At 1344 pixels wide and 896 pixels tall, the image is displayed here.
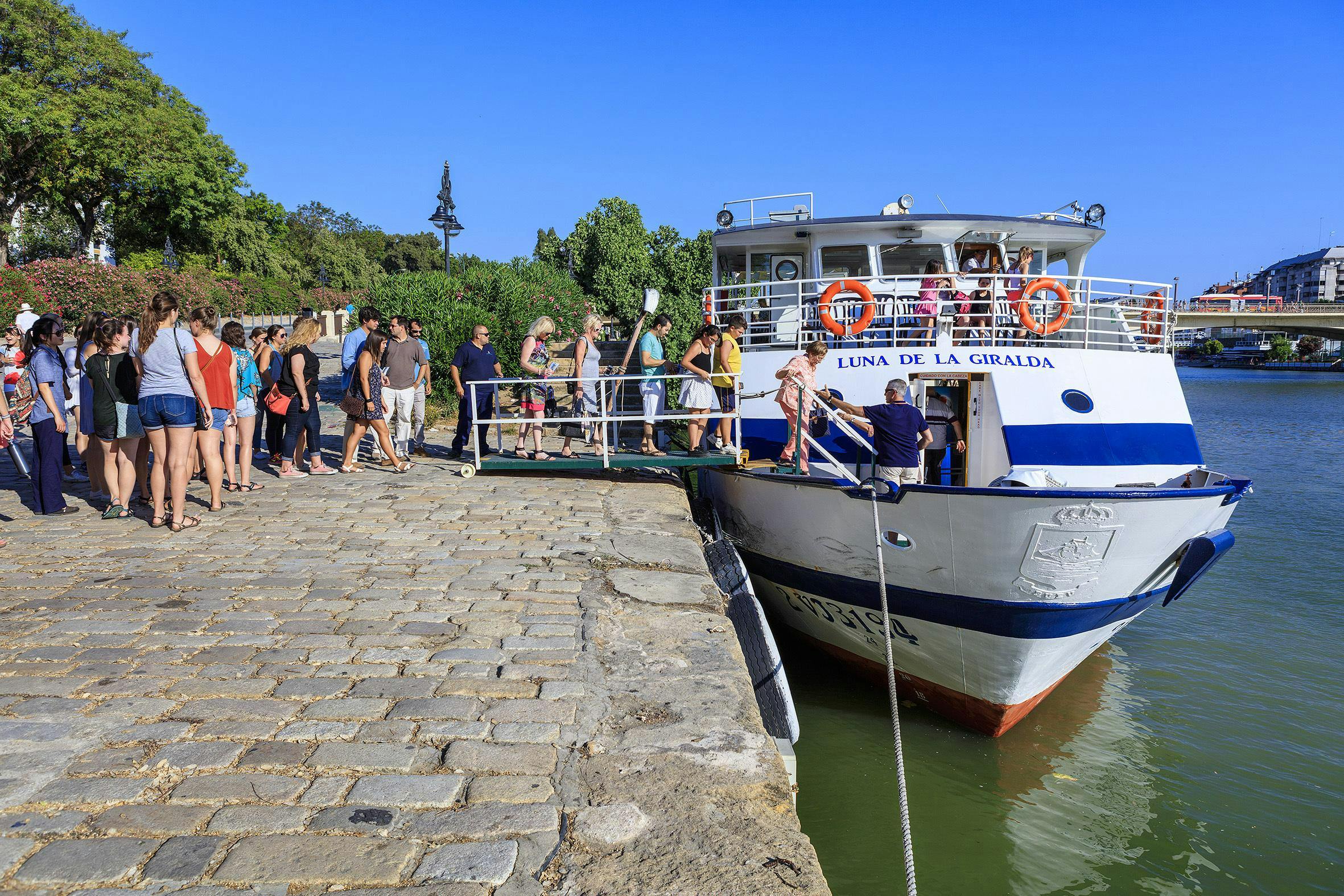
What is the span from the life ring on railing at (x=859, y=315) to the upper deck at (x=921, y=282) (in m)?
0.03

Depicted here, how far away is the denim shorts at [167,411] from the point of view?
22.7 feet

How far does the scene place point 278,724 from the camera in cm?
362

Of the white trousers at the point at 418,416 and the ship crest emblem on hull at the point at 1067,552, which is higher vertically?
the white trousers at the point at 418,416

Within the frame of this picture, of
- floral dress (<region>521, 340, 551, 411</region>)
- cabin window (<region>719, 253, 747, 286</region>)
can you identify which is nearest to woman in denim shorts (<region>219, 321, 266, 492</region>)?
floral dress (<region>521, 340, 551, 411</region>)

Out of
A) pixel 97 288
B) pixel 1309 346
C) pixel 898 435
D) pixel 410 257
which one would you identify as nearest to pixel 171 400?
pixel 898 435

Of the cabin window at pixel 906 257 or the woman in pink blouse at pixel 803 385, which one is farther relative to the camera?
the cabin window at pixel 906 257

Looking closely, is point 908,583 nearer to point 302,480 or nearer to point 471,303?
point 302,480

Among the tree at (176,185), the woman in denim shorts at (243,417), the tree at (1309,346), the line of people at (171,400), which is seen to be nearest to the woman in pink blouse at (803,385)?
the line of people at (171,400)

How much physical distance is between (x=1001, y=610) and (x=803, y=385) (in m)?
2.73

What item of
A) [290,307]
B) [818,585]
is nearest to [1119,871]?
[818,585]

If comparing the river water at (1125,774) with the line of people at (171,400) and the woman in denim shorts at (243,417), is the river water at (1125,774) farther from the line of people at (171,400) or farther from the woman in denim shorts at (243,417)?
the woman in denim shorts at (243,417)

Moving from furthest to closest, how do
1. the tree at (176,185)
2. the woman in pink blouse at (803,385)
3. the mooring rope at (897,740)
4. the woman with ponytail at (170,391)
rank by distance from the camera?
the tree at (176,185)
the woman in pink blouse at (803,385)
the woman with ponytail at (170,391)
the mooring rope at (897,740)

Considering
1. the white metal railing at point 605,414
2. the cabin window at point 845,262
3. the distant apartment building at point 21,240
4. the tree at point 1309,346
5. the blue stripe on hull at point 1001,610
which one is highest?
the distant apartment building at point 21,240

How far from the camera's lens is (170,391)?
693cm
